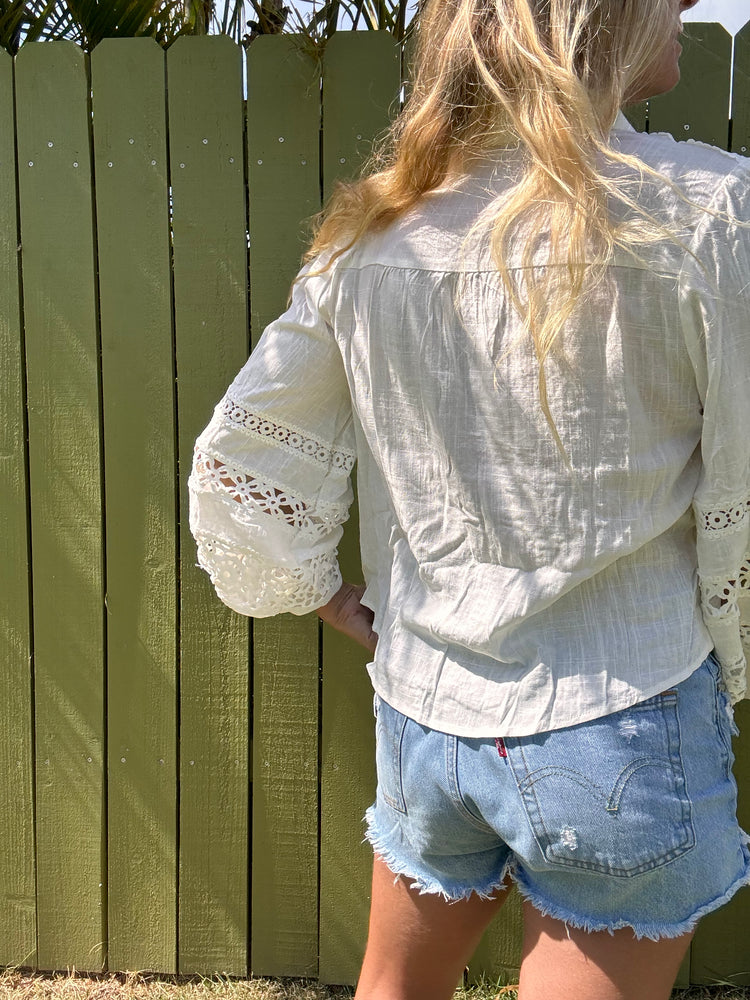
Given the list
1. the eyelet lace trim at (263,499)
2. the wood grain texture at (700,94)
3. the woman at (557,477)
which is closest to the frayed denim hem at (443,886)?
the woman at (557,477)

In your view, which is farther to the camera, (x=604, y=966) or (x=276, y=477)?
(x=276, y=477)

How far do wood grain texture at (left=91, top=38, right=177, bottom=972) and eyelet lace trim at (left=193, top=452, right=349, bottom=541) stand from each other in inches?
28.8

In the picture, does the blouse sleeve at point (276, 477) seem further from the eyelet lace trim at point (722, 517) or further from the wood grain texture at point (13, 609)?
the wood grain texture at point (13, 609)

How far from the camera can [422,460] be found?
1188 millimetres

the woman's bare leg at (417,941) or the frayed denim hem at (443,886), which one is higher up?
the frayed denim hem at (443,886)

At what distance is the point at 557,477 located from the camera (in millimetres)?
1080

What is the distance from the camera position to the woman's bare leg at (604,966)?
106 cm

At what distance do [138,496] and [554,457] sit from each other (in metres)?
1.33

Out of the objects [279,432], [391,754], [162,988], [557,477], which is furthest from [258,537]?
[162,988]

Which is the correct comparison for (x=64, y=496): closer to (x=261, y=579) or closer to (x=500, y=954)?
(x=261, y=579)

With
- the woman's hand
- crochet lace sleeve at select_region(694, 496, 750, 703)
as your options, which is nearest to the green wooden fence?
the woman's hand

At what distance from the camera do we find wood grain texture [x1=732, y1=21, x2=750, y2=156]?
185 centimetres

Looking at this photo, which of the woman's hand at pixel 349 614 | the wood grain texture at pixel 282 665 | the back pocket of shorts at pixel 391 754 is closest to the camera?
the back pocket of shorts at pixel 391 754

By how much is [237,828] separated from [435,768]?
122 cm
